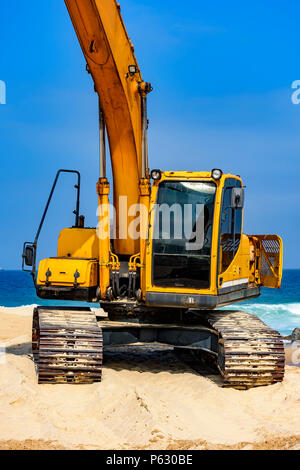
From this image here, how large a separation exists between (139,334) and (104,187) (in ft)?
8.02

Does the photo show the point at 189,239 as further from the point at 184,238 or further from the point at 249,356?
the point at 249,356

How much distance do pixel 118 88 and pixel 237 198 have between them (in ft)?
8.13

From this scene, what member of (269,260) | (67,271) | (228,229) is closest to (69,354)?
(67,271)

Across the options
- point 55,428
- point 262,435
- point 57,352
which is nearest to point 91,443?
point 55,428

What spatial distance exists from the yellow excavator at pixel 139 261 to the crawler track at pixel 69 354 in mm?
15

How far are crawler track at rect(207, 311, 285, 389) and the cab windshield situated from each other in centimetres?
91

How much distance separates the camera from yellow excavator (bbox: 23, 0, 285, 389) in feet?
33.0

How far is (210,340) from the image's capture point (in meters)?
11.1

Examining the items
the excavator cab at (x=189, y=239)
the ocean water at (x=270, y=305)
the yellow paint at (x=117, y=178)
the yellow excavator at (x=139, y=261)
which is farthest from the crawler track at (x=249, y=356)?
the ocean water at (x=270, y=305)

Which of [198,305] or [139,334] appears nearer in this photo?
[198,305]

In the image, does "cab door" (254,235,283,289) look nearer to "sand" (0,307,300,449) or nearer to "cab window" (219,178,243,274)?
"cab window" (219,178,243,274)

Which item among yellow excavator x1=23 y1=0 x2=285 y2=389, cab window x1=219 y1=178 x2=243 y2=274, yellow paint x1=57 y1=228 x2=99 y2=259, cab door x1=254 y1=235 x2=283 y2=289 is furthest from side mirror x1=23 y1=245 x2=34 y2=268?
cab door x1=254 y1=235 x2=283 y2=289
